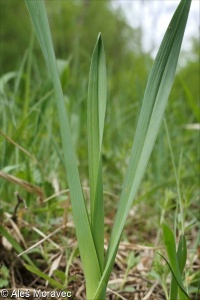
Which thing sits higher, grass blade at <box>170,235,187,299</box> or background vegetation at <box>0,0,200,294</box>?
background vegetation at <box>0,0,200,294</box>

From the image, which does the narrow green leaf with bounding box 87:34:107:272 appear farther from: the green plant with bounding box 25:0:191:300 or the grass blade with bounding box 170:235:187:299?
the grass blade with bounding box 170:235:187:299

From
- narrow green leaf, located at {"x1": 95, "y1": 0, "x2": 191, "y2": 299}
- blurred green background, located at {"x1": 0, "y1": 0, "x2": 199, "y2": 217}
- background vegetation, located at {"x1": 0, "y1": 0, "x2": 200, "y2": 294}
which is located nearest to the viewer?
narrow green leaf, located at {"x1": 95, "y1": 0, "x2": 191, "y2": 299}

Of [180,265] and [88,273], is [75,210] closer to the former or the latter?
[88,273]

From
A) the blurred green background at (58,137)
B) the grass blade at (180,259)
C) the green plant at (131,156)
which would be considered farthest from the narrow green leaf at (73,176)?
the blurred green background at (58,137)

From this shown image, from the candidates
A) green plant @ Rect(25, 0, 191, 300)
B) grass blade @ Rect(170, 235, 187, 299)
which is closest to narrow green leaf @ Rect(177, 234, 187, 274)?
grass blade @ Rect(170, 235, 187, 299)

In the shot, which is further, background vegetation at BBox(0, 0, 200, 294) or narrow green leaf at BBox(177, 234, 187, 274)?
background vegetation at BBox(0, 0, 200, 294)

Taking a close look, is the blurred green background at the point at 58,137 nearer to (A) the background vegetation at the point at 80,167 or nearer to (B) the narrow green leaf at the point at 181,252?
(A) the background vegetation at the point at 80,167

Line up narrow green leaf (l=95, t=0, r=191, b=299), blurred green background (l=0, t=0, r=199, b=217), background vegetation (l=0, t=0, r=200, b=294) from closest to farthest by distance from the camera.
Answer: narrow green leaf (l=95, t=0, r=191, b=299) → background vegetation (l=0, t=0, r=200, b=294) → blurred green background (l=0, t=0, r=199, b=217)

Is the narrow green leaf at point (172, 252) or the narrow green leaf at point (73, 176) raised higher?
the narrow green leaf at point (73, 176)
